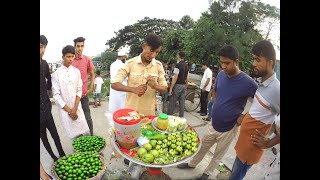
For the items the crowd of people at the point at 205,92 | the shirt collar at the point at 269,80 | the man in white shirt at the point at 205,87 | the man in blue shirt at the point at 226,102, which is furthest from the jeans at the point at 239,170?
the shirt collar at the point at 269,80

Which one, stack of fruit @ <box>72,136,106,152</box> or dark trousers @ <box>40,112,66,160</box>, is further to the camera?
stack of fruit @ <box>72,136,106,152</box>

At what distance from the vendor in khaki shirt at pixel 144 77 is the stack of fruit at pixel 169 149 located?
1.59 feet

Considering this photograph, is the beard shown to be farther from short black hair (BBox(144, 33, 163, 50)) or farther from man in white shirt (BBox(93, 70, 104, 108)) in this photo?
man in white shirt (BBox(93, 70, 104, 108))

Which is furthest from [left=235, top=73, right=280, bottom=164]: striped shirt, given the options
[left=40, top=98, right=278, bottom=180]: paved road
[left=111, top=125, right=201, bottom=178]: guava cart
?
[left=111, top=125, right=201, bottom=178]: guava cart

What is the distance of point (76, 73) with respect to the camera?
215cm

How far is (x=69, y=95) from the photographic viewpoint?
7.07ft

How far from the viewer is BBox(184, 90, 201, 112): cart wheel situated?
287 cm

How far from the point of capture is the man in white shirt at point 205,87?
2307 mm

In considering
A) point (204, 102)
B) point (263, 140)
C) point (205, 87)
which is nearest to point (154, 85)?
point (205, 87)

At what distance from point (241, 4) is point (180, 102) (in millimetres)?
1275

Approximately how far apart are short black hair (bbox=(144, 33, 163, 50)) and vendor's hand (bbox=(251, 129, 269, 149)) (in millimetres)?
1173

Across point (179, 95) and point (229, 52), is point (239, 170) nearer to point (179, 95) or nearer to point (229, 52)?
point (179, 95)

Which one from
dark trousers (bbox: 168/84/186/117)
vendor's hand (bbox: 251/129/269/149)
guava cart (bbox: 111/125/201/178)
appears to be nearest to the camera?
guava cart (bbox: 111/125/201/178)
